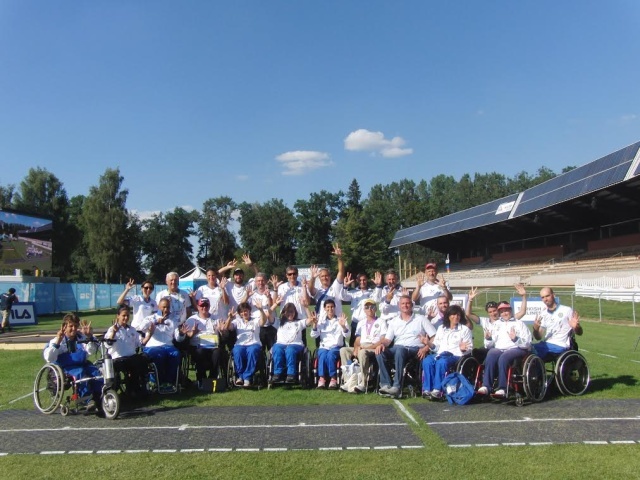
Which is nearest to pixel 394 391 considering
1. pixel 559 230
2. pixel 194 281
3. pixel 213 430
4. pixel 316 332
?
pixel 316 332

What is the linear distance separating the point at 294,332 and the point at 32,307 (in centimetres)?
1855

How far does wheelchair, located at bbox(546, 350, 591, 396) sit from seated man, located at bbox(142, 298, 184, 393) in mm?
5135

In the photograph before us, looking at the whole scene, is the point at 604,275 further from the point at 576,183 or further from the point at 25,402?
the point at 25,402

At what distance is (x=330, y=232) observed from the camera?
309ft

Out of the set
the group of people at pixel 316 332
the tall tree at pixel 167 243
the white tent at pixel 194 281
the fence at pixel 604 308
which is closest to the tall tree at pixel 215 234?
the tall tree at pixel 167 243

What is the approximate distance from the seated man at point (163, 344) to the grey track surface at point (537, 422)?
134 inches

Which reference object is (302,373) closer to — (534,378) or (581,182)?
(534,378)

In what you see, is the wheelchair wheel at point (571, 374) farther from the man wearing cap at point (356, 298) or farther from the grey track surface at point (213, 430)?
the man wearing cap at point (356, 298)

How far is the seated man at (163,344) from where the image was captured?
800 cm

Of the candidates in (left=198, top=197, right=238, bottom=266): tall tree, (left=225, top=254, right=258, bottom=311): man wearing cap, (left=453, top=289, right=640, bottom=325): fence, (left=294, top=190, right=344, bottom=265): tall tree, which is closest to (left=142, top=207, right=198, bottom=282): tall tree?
(left=198, top=197, right=238, bottom=266): tall tree

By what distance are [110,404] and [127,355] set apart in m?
1.03

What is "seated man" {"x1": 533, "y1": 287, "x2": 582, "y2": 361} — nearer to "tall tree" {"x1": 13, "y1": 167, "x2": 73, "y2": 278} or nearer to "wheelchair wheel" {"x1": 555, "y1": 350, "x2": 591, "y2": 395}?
"wheelchair wheel" {"x1": 555, "y1": 350, "x2": 591, "y2": 395}

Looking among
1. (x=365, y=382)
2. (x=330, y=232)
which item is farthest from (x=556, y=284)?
(x=330, y=232)

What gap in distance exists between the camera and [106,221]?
57.8 m
